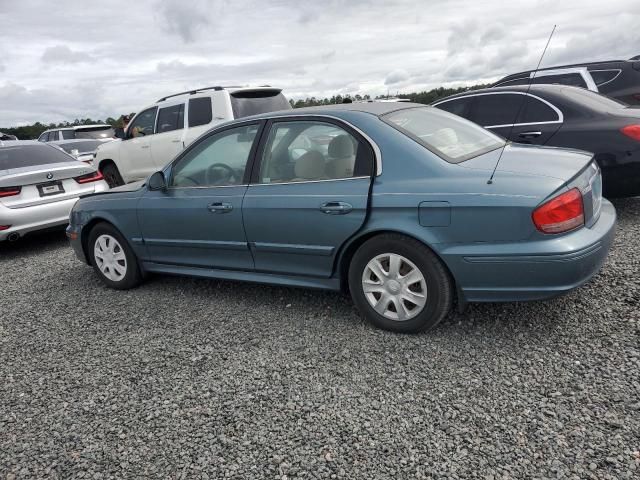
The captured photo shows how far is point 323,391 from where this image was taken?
9.22ft

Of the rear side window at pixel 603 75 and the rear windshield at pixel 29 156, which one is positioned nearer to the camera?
the rear windshield at pixel 29 156

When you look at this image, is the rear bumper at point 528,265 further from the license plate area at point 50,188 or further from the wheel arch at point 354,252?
the license plate area at point 50,188

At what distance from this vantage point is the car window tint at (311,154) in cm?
338

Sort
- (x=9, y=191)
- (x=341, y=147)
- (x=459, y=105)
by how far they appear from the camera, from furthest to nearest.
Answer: (x=459, y=105), (x=9, y=191), (x=341, y=147)

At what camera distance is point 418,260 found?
310 centimetres

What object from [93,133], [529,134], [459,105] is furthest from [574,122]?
[93,133]

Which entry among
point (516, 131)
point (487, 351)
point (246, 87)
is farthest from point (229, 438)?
point (246, 87)

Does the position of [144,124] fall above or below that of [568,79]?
above

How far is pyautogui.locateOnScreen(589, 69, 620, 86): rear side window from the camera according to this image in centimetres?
779

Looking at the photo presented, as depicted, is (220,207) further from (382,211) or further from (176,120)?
(176,120)

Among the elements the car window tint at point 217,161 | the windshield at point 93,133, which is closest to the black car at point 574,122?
the car window tint at point 217,161

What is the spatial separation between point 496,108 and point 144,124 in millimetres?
6285

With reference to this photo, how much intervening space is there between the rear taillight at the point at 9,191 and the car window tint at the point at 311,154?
414cm

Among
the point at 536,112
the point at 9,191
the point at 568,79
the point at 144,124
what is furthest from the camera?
the point at 144,124
